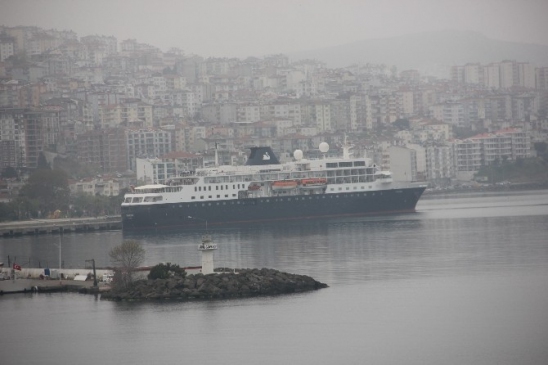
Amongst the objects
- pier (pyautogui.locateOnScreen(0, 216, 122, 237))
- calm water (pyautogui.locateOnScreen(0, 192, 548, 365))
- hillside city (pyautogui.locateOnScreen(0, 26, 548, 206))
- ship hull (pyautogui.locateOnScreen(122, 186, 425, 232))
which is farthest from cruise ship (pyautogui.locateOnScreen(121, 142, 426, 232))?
calm water (pyautogui.locateOnScreen(0, 192, 548, 365))

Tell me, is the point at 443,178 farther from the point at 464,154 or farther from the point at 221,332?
the point at 221,332

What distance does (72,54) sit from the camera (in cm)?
11638

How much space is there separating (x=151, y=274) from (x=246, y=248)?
10.0 meters

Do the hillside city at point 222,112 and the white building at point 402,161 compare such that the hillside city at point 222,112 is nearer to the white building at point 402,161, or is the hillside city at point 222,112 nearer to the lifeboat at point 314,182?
the white building at point 402,161

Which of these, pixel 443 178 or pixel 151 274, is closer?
pixel 151 274

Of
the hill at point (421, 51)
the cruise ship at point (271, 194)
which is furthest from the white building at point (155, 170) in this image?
the hill at point (421, 51)

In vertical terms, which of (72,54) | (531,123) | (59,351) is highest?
(72,54)

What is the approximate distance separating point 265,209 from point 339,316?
26840 mm

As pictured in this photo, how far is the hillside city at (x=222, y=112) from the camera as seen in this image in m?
76.5

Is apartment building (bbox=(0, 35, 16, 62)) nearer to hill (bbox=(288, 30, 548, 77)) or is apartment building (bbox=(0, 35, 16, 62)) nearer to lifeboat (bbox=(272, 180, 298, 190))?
lifeboat (bbox=(272, 180, 298, 190))

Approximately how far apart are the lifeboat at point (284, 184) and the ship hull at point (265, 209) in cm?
37

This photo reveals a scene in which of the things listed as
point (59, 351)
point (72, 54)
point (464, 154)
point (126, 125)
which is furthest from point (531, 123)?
point (59, 351)

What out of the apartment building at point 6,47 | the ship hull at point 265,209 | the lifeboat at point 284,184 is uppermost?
the apartment building at point 6,47

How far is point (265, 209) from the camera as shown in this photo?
50562 millimetres
